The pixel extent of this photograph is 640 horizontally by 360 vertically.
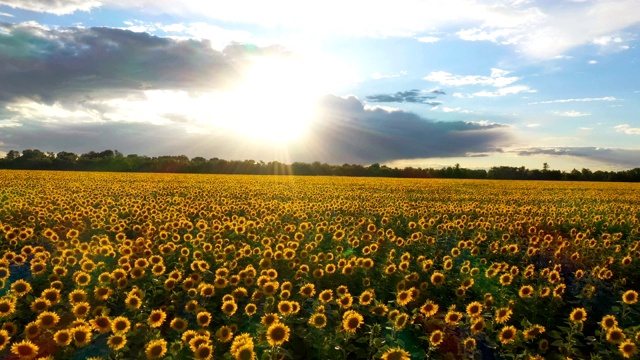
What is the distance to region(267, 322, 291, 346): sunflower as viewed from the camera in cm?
534

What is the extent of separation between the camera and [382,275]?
351 inches

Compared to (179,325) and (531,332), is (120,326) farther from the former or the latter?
(531,332)

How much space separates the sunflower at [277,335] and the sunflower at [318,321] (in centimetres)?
83

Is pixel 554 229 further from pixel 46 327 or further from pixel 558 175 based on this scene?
pixel 558 175

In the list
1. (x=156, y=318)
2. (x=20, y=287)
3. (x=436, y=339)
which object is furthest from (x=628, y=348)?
(x=20, y=287)

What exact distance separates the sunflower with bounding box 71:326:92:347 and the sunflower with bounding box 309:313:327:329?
8.70 ft

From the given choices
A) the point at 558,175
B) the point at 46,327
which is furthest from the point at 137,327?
the point at 558,175

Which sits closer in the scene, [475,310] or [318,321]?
[318,321]

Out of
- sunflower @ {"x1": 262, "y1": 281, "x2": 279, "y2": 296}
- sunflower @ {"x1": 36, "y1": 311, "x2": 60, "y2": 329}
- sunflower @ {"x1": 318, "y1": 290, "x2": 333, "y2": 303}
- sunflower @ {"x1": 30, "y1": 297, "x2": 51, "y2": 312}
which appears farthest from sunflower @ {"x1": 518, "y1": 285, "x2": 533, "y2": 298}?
sunflower @ {"x1": 30, "y1": 297, "x2": 51, "y2": 312}

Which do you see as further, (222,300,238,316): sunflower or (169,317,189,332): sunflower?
(222,300,238,316): sunflower

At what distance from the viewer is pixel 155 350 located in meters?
5.45

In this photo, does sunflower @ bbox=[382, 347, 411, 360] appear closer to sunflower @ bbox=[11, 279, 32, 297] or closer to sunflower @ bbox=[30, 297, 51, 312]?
sunflower @ bbox=[30, 297, 51, 312]

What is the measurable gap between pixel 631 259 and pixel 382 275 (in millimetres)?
5687

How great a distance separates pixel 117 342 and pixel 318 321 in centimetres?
243
